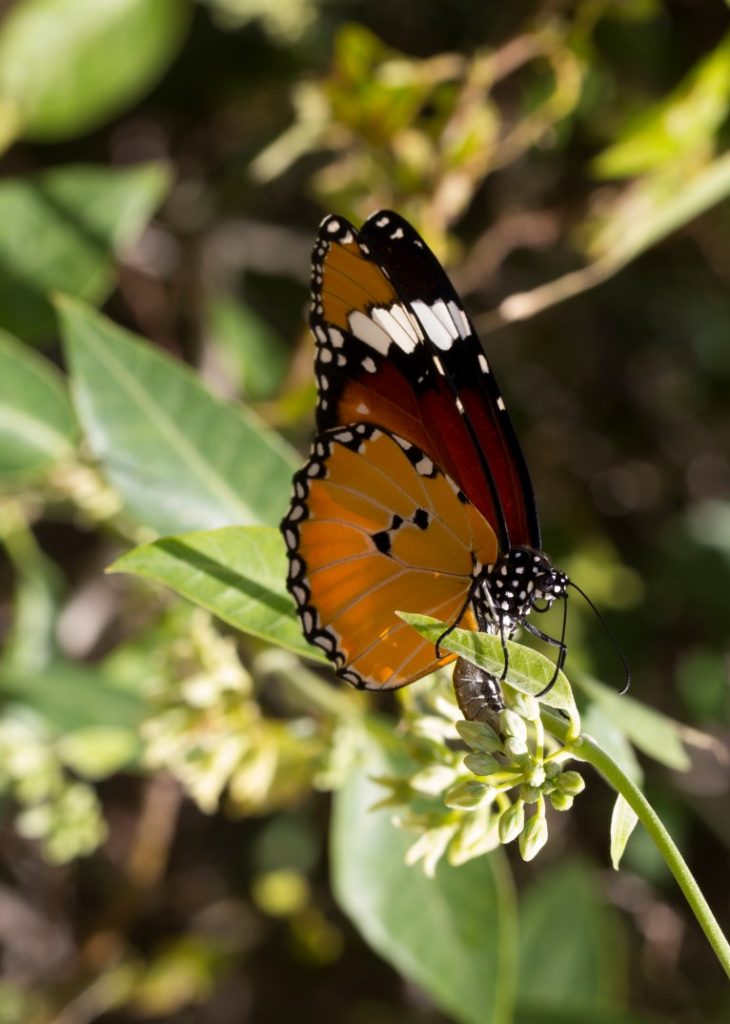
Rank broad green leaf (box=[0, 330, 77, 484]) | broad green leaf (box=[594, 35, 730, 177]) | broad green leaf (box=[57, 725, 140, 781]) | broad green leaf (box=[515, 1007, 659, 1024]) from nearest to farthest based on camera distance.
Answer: broad green leaf (box=[0, 330, 77, 484]) → broad green leaf (box=[594, 35, 730, 177]) → broad green leaf (box=[57, 725, 140, 781]) → broad green leaf (box=[515, 1007, 659, 1024])

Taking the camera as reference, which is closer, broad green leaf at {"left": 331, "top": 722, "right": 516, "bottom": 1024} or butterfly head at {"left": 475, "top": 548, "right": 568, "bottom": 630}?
butterfly head at {"left": 475, "top": 548, "right": 568, "bottom": 630}

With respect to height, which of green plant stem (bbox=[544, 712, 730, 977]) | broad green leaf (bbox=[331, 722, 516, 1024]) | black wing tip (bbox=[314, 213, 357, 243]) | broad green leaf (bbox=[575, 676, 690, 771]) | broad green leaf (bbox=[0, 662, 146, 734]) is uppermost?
black wing tip (bbox=[314, 213, 357, 243])

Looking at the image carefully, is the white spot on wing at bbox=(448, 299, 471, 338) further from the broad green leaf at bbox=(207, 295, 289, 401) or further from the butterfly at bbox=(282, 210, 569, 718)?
the broad green leaf at bbox=(207, 295, 289, 401)

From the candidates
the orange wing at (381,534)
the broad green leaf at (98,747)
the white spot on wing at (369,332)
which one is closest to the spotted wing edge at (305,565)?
the orange wing at (381,534)

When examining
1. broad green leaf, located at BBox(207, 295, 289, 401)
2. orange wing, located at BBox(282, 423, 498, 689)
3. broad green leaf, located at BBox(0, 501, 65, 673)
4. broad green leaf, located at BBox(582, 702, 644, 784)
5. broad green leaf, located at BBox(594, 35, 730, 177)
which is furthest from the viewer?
broad green leaf, located at BBox(207, 295, 289, 401)

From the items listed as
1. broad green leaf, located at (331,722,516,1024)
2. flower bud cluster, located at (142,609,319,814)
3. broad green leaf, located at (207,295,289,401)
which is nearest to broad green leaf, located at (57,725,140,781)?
flower bud cluster, located at (142,609,319,814)
